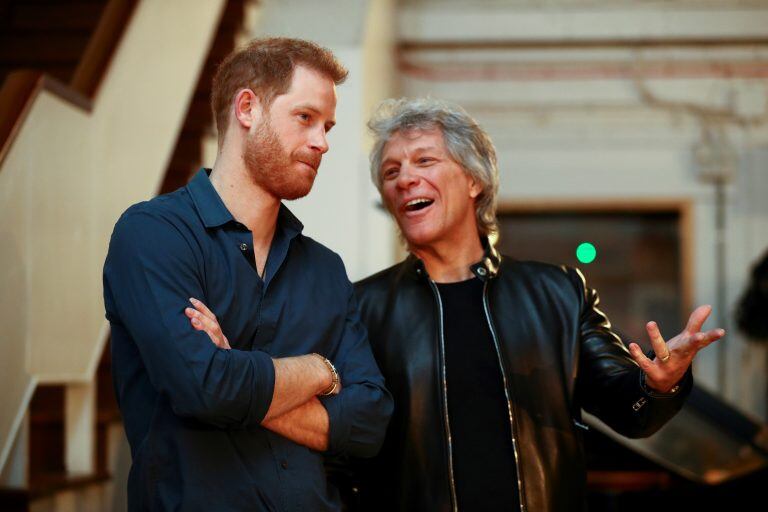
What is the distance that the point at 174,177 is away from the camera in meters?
5.32

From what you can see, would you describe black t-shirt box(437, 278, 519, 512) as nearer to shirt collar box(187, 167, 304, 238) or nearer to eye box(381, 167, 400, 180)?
eye box(381, 167, 400, 180)

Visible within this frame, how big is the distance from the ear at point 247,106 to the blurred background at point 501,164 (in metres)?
1.15

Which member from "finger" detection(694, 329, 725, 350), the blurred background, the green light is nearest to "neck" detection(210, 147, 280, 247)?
"finger" detection(694, 329, 725, 350)

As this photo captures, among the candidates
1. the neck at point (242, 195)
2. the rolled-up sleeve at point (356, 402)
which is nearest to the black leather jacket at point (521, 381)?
the rolled-up sleeve at point (356, 402)

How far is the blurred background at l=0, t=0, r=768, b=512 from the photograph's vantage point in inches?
151

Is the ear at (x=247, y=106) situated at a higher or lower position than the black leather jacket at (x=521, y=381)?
higher

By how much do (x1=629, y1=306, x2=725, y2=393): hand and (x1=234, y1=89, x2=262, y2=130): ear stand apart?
877mm

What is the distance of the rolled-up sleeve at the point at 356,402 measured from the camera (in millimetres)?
2115

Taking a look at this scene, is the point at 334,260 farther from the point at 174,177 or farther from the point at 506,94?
the point at 506,94

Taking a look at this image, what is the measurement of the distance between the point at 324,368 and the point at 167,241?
38cm

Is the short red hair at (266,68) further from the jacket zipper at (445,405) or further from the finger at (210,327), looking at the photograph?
the jacket zipper at (445,405)

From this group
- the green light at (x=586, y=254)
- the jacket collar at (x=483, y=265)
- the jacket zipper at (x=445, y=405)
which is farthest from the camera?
the green light at (x=586, y=254)

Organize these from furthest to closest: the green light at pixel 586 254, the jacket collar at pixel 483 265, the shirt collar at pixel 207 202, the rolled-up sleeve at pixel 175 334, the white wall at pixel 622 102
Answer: the white wall at pixel 622 102, the green light at pixel 586 254, the jacket collar at pixel 483 265, the shirt collar at pixel 207 202, the rolled-up sleeve at pixel 175 334

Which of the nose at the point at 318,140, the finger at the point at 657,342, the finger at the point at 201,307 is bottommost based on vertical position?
the finger at the point at 657,342
